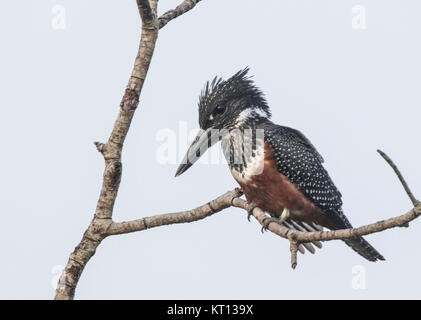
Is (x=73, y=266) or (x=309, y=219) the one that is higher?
(x=309, y=219)

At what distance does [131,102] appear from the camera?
5074 millimetres

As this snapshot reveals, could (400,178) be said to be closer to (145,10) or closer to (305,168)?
(145,10)

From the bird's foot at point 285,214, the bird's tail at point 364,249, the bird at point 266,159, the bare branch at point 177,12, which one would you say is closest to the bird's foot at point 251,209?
the bird at point 266,159

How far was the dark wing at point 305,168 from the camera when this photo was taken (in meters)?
6.82

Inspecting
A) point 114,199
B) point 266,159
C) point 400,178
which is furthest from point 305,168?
point 400,178

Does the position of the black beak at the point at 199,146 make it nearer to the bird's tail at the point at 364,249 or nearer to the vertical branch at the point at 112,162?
the vertical branch at the point at 112,162

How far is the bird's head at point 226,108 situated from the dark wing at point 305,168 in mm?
237

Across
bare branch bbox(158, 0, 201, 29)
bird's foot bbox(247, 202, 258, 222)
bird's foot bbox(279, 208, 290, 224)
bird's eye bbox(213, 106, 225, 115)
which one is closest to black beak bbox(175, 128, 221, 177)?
bird's eye bbox(213, 106, 225, 115)

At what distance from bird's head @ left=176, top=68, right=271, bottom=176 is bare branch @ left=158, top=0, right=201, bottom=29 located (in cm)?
134

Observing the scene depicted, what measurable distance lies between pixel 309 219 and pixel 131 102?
2433 mm

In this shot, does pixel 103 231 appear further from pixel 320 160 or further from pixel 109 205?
pixel 320 160

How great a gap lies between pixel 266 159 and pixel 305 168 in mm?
426
